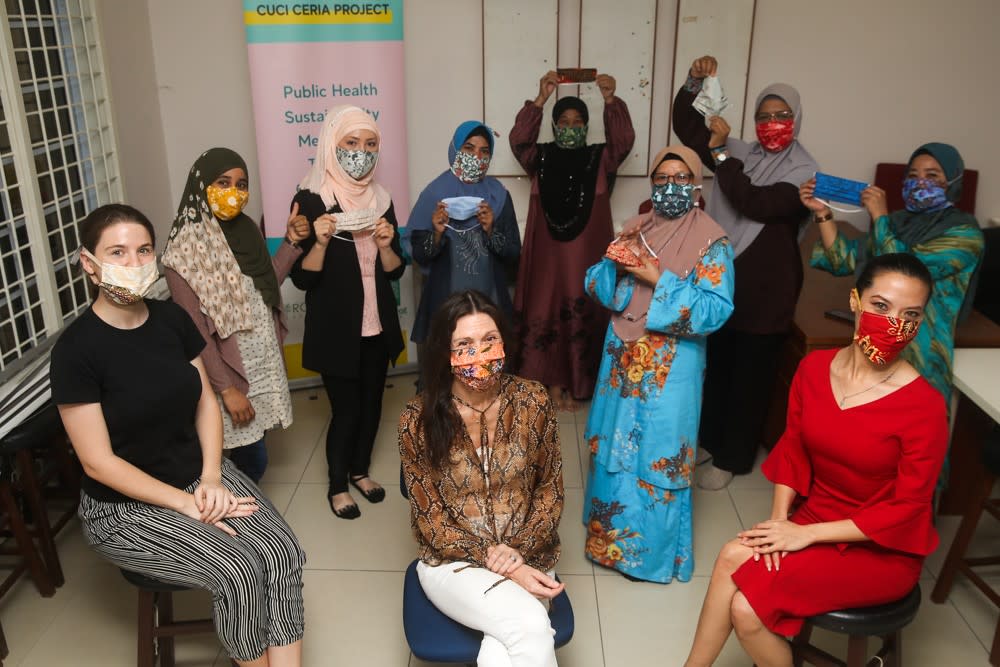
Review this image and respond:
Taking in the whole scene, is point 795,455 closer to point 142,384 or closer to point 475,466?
point 475,466

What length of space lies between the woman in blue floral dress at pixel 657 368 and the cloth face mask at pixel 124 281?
1506mm

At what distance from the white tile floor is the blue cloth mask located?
136 cm

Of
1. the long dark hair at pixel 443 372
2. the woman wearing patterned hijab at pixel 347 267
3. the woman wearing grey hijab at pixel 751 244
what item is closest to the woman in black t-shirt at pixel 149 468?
the long dark hair at pixel 443 372

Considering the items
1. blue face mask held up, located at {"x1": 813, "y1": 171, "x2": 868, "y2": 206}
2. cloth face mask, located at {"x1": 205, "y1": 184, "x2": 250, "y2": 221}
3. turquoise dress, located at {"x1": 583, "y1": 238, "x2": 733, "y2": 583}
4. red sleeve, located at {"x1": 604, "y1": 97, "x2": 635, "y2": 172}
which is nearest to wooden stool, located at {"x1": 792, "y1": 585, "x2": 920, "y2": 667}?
turquoise dress, located at {"x1": 583, "y1": 238, "x2": 733, "y2": 583}

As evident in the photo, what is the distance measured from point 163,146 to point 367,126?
1.92 meters

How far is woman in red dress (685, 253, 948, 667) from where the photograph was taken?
2170mm

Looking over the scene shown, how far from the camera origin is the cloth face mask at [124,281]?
2268 millimetres

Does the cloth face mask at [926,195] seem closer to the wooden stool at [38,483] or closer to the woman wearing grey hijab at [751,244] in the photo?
the woman wearing grey hijab at [751,244]

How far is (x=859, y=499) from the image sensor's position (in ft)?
7.54

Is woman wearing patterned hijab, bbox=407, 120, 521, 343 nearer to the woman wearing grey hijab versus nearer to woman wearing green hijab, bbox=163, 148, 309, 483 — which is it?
woman wearing green hijab, bbox=163, 148, 309, 483

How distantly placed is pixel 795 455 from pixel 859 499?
0.69 feet

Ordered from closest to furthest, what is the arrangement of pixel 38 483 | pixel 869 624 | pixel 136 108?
pixel 869 624, pixel 38 483, pixel 136 108

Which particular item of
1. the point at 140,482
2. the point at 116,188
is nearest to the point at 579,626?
the point at 140,482

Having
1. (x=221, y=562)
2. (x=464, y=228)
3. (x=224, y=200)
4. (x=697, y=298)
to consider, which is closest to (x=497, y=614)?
(x=221, y=562)
